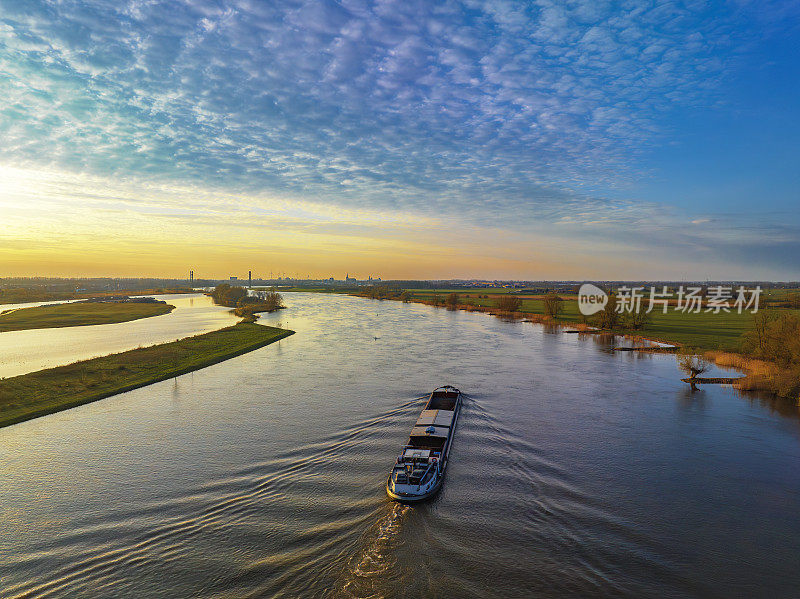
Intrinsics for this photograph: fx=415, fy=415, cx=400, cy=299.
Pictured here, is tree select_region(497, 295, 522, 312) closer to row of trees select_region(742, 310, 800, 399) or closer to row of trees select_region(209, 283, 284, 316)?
row of trees select_region(742, 310, 800, 399)

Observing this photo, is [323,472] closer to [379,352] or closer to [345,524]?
[345,524]

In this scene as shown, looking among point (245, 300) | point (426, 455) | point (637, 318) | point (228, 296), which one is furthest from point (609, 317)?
point (228, 296)

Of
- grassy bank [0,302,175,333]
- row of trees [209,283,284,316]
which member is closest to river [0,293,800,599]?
grassy bank [0,302,175,333]

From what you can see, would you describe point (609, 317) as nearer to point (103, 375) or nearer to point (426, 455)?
point (426, 455)

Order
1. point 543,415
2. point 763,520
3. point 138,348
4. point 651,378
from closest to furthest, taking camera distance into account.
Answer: point 763,520 → point 543,415 → point 651,378 → point 138,348

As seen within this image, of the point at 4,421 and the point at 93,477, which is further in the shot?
the point at 4,421

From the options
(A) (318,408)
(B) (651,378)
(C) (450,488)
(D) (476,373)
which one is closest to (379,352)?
(D) (476,373)

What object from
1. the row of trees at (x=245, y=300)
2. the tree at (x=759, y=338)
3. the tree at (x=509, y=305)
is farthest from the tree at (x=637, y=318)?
the row of trees at (x=245, y=300)
